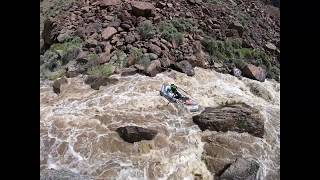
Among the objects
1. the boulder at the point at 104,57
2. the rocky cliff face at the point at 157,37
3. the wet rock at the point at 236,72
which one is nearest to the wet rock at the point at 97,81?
the rocky cliff face at the point at 157,37

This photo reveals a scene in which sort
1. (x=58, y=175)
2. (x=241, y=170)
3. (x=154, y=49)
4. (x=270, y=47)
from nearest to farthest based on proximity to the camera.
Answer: (x=58, y=175) → (x=241, y=170) → (x=154, y=49) → (x=270, y=47)

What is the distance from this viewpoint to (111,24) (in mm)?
9406

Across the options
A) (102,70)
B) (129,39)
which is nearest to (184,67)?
(129,39)

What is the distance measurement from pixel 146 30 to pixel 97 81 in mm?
1584

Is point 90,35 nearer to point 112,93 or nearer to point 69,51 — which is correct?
point 69,51

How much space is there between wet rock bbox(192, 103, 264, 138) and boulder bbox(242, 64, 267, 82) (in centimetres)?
139

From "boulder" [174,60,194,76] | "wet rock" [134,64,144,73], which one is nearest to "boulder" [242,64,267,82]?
"boulder" [174,60,194,76]

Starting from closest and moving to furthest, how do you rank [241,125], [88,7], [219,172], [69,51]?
[219,172]
[241,125]
[69,51]
[88,7]

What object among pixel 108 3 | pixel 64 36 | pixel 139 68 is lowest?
pixel 139 68

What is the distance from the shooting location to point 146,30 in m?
9.44

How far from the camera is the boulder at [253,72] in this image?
32.1 ft

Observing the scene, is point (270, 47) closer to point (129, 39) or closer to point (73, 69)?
point (129, 39)

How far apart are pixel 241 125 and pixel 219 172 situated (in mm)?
1194

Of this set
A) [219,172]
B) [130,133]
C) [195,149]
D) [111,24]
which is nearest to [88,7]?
[111,24]
